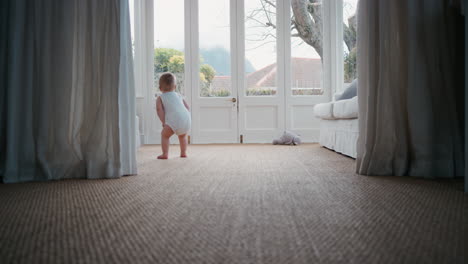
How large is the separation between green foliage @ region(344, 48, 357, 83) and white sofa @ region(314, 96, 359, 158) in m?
0.85

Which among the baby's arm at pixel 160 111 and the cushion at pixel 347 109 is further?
the baby's arm at pixel 160 111

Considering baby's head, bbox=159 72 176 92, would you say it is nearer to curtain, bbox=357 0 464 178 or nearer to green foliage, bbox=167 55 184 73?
curtain, bbox=357 0 464 178

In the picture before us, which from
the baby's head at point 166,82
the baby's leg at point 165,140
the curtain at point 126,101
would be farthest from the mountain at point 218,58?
the curtain at point 126,101

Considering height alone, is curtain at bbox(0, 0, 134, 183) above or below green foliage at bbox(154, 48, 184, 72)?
below

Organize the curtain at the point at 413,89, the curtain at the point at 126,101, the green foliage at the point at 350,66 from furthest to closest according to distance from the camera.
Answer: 1. the green foliage at the point at 350,66
2. the curtain at the point at 126,101
3. the curtain at the point at 413,89

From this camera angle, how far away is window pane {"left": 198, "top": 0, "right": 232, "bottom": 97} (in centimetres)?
470

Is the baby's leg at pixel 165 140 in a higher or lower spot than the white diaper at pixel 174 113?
lower

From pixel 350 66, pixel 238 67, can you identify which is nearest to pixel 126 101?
pixel 238 67

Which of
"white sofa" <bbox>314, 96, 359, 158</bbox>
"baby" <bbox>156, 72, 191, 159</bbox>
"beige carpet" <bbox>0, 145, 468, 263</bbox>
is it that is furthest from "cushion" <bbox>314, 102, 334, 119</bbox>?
"beige carpet" <bbox>0, 145, 468, 263</bbox>

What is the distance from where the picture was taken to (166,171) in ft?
6.47

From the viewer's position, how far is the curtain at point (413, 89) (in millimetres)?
1640

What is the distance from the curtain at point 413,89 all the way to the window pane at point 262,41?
9.71ft

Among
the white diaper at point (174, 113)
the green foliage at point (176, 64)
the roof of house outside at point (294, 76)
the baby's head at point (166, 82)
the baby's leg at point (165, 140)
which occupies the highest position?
the green foliage at point (176, 64)

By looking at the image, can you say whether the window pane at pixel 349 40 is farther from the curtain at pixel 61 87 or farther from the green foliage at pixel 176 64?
the curtain at pixel 61 87
